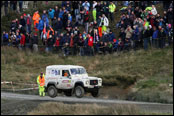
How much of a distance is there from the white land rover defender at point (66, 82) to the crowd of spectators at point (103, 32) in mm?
948

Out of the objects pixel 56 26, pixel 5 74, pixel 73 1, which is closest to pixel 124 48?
pixel 56 26

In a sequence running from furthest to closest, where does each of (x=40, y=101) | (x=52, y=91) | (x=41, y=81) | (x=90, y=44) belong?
1. (x=40, y=101)
2. (x=90, y=44)
3. (x=52, y=91)
4. (x=41, y=81)

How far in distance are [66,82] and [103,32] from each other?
2.11m

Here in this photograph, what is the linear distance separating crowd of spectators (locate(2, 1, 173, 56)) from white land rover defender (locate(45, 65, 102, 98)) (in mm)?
948

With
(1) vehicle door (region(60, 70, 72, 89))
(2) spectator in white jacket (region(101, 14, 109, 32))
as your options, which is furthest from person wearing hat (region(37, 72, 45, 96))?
(2) spectator in white jacket (region(101, 14, 109, 32))

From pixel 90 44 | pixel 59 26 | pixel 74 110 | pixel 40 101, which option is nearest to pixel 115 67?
pixel 90 44

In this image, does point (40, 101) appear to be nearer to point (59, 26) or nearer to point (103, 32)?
point (59, 26)

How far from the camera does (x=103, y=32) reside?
42.6 ft

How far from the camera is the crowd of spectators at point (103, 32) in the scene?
12.8 metres

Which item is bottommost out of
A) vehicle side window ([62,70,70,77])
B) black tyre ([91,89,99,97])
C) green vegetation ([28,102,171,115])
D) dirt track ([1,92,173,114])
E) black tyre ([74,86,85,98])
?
green vegetation ([28,102,171,115])

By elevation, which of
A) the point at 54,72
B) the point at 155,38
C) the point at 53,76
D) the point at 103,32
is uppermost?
the point at 103,32

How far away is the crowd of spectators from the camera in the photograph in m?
12.8

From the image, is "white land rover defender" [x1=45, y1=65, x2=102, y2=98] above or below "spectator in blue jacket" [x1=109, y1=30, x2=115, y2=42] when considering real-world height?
below

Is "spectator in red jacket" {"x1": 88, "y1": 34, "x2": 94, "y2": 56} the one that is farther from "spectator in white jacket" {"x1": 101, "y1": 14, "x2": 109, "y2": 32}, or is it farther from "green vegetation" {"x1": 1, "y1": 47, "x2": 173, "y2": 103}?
"spectator in white jacket" {"x1": 101, "y1": 14, "x2": 109, "y2": 32}
